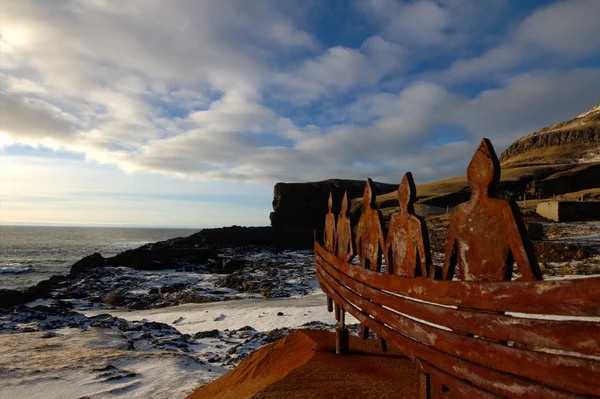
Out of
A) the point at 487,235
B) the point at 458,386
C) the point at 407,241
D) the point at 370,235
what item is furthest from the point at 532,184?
the point at 458,386

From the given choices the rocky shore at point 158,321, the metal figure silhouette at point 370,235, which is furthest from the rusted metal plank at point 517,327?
the rocky shore at point 158,321

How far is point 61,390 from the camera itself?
5.21 meters

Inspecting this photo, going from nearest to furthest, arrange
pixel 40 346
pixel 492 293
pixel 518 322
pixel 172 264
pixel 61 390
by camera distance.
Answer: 1. pixel 518 322
2. pixel 492 293
3. pixel 61 390
4. pixel 40 346
5. pixel 172 264

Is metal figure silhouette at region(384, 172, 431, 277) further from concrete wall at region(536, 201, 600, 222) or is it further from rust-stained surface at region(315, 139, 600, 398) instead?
concrete wall at region(536, 201, 600, 222)

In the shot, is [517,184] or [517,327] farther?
[517,184]

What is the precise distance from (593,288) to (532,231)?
1857cm

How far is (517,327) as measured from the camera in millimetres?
1347

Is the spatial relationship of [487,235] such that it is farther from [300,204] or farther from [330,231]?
[300,204]

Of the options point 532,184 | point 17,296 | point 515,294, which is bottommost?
point 17,296

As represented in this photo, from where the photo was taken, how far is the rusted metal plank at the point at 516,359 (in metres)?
1.14

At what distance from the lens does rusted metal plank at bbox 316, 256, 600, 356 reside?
3.73 ft

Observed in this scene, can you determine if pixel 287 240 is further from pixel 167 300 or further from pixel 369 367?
pixel 369 367

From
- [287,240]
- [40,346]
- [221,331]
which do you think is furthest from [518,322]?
[287,240]

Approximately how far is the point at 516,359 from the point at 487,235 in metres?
0.54
